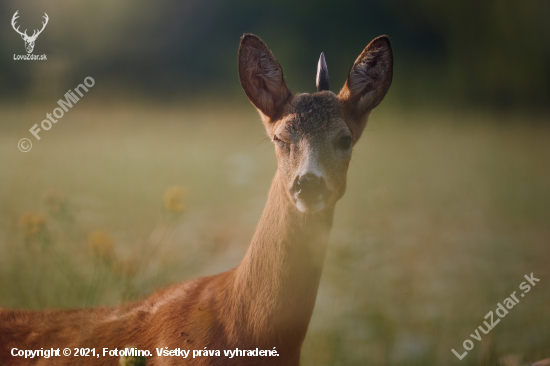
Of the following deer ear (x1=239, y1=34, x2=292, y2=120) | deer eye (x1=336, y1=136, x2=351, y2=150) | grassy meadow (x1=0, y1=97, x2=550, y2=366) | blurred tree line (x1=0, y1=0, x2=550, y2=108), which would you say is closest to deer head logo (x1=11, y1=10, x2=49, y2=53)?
blurred tree line (x1=0, y1=0, x2=550, y2=108)

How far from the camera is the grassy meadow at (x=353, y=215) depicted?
3572 mm

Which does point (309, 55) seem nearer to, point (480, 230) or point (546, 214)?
point (480, 230)

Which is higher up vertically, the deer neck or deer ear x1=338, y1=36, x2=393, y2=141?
deer ear x1=338, y1=36, x2=393, y2=141

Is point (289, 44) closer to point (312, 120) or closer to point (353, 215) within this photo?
point (353, 215)

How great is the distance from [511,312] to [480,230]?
32.5 inches

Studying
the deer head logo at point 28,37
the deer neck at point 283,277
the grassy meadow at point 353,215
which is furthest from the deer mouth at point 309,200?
the deer head logo at point 28,37

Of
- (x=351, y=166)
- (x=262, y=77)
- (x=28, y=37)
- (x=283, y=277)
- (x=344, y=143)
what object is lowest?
(x=283, y=277)

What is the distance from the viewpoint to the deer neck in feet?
7.77

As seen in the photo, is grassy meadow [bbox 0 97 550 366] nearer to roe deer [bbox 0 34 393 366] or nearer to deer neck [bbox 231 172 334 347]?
roe deer [bbox 0 34 393 366]

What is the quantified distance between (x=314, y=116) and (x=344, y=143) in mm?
248

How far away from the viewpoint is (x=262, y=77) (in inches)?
106

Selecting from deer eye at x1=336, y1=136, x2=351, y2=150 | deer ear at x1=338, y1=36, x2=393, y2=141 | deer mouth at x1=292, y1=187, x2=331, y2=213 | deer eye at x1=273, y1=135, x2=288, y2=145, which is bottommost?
deer mouth at x1=292, y1=187, x2=331, y2=213

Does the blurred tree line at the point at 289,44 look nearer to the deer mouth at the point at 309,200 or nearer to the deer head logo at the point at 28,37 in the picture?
the deer head logo at the point at 28,37

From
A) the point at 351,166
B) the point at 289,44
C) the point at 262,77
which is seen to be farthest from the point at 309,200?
the point at 289,44
